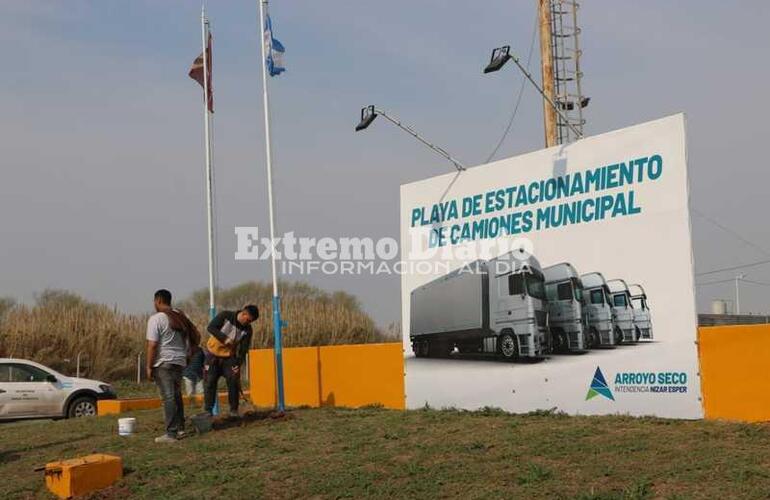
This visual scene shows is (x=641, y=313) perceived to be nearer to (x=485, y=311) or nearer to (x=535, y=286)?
(x=535, y=286)

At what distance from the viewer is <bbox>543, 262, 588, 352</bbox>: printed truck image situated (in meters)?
10.9

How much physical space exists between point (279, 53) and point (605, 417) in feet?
27.3

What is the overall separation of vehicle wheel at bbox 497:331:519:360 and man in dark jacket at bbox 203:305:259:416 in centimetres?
361

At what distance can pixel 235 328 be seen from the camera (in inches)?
496

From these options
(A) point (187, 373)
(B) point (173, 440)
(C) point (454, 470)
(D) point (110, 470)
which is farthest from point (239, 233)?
(C) point (454, 470)

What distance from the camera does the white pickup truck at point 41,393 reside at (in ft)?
59.1

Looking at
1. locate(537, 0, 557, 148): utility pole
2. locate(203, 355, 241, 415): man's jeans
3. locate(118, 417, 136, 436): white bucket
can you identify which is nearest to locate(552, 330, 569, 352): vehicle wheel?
locate(203, 355, 241, 415): man's jeans

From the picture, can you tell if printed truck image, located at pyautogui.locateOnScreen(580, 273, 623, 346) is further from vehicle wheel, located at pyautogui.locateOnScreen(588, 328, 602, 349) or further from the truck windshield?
the truck windshield

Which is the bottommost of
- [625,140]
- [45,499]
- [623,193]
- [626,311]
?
[45,499]

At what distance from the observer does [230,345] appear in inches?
492

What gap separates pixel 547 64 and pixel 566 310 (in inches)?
365

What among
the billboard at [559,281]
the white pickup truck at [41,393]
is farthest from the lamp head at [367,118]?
the white pickup truck at [41,393]

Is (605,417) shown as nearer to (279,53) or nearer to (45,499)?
(45,499)

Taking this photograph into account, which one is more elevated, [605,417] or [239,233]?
[239,233]
